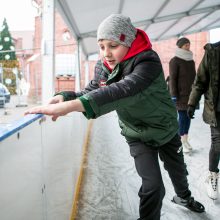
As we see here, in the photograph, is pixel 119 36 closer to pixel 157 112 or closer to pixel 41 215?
pixel 157 112

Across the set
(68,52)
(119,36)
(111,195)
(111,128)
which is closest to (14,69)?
(68,52)

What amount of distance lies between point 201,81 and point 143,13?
281 cm

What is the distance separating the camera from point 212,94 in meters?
2.14

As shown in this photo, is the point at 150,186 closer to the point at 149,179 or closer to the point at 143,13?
the point at 149,179

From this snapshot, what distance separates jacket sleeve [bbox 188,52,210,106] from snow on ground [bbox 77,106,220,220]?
2.64 feet

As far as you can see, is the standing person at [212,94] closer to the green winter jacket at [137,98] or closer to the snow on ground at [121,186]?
the snow on ground at [121,186]

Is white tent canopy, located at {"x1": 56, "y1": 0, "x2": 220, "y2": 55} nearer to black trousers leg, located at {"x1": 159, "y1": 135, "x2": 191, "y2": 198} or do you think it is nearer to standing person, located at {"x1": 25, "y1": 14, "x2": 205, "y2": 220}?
standing person, located at {"x1": 25, "y1": 14, "x2": 205, "y2": 220}

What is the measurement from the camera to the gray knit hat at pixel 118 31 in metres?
1.34

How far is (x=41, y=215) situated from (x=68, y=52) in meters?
3.23

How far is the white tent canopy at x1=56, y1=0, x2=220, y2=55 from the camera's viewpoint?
328 centimetres

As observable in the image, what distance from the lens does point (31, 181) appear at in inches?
41.2

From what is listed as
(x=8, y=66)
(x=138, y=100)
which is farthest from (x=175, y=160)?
(x=8, y=66)

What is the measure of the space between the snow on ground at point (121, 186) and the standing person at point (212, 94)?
182 millimetres

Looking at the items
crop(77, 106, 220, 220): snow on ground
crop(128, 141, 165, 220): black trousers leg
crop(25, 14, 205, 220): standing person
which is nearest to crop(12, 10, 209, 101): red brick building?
crop(77, 106, 220, 220): snow on ground
